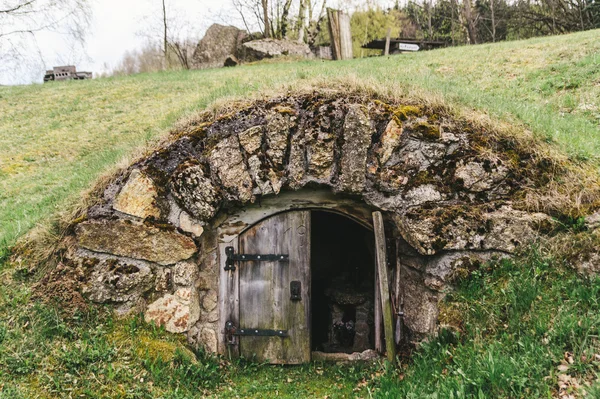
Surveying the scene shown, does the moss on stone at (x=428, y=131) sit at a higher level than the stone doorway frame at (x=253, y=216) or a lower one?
higher

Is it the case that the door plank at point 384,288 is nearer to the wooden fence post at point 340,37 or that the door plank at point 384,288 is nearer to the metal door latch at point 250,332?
the metal door latch at point 250,332

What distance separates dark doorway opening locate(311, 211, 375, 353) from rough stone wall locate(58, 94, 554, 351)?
199 cm

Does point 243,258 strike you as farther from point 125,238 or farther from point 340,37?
point 340,37

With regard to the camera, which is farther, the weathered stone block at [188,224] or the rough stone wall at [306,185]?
the weathered stone block at [188,224]

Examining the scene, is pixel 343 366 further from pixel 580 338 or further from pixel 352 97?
pixel 352 97

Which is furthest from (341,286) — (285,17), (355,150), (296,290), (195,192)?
(285,17)

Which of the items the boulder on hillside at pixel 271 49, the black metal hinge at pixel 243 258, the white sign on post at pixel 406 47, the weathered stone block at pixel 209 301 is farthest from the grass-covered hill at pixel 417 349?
the boulder on hillside at pixel 271 49

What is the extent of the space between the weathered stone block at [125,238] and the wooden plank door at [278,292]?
3.30 feet

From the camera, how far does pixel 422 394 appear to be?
369cm

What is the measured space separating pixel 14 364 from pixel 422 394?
364 centimetres

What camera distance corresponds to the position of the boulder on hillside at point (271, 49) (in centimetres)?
1937

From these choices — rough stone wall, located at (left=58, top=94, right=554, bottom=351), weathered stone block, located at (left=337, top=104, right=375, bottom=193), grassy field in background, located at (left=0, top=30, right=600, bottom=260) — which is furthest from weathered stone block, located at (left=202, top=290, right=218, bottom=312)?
grassy field in background, located at (left=0, top=30, right=600, bottom=260)

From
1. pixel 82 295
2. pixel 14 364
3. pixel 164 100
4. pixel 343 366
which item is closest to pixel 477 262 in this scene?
pixel 343 366

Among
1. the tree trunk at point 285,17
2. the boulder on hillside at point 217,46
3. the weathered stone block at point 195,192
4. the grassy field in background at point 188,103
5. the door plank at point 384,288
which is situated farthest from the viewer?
the tree trunk at point 285,17
